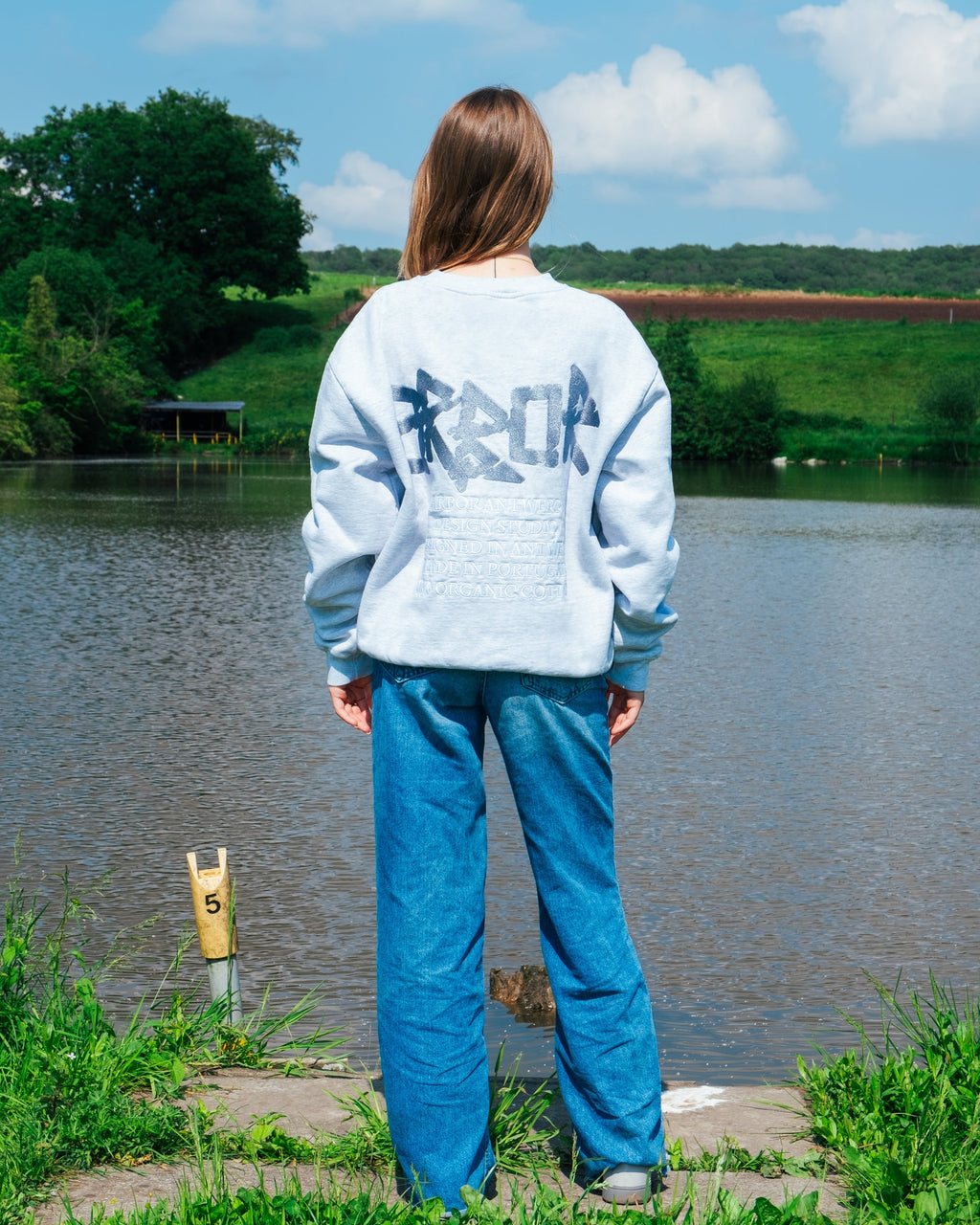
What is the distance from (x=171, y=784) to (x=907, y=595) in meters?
8.98

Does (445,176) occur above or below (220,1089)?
above

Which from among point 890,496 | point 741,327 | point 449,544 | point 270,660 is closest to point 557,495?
point 449,544

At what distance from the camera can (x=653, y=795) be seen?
20.7ft

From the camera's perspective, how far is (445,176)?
2.59 m

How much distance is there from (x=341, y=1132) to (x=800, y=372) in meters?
63.2

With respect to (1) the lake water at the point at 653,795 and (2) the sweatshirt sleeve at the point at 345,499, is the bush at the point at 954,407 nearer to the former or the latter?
(1) the lake water at the point at 653,795

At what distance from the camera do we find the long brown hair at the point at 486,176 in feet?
8.34

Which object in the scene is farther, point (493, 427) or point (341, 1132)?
point (341, 1132)

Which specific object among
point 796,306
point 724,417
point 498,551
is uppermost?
point 796,306

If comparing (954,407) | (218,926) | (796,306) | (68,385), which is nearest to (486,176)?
(218,926)

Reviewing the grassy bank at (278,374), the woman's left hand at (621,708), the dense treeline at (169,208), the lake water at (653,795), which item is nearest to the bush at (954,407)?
the grassy bank at (278,374)

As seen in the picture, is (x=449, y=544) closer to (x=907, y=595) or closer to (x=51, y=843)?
(x=51, y=843)

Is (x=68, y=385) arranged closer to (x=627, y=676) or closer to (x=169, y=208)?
(x=169, y=208)

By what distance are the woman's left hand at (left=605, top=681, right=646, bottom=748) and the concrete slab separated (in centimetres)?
81
